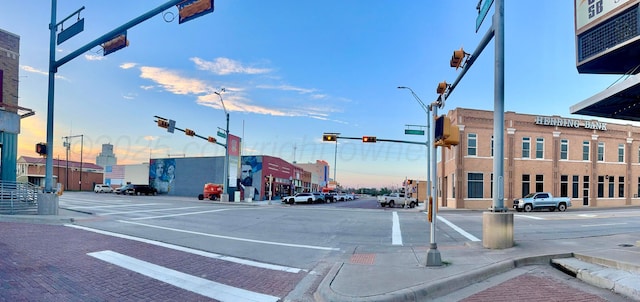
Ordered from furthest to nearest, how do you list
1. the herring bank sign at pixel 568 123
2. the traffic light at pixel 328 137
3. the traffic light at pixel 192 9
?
the herring bank sign at pixel 568 123 < the traffic light at pixel 328 137 < the traffic light at pixel 192 9

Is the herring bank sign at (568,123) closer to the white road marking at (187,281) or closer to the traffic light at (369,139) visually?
the traffic light at (369,139)

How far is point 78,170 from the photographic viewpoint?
83062mm

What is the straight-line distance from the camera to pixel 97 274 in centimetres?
695

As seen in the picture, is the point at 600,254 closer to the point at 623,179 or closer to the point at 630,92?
the point at 630,92

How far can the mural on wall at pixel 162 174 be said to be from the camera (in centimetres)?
5978

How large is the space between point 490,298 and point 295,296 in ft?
10.1

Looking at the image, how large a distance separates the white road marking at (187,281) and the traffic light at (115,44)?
8.41 meters

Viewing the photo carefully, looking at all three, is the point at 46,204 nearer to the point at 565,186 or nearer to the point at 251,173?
the point at 251,173

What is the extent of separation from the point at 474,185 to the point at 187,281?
1357 inches

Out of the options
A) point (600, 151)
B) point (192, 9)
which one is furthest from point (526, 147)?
point (192, 9)

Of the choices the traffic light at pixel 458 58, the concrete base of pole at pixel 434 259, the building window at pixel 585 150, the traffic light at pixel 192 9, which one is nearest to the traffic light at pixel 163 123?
the traffic light at pixel 192 9

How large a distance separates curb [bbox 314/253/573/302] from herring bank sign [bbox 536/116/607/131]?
115 feet

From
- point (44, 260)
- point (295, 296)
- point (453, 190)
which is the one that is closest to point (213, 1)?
point (44, 260)

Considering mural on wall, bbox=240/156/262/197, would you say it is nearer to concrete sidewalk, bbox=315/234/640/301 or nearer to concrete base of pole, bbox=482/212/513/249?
concrete sidewalk, bbox=315/234/640/301
